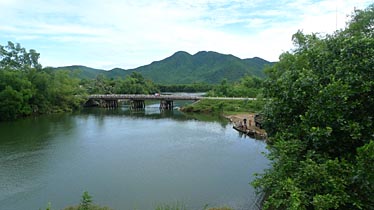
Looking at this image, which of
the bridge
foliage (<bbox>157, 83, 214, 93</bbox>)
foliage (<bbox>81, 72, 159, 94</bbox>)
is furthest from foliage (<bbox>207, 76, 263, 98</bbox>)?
foliage (<bbox>157, 83, 214, 93</bbox>)

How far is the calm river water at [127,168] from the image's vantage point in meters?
13.0

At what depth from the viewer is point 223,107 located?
48.0 meters

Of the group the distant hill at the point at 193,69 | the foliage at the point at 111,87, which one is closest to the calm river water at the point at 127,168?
the foliage at the point at 111,87

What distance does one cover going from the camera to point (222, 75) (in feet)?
449

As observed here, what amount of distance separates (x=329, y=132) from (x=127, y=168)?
43.7 feet

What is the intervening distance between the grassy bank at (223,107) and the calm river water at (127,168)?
15993 millimetres

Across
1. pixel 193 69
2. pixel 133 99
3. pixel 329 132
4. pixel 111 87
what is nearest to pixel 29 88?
pixel 133 99

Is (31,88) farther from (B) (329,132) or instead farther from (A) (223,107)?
(B) (329,132)

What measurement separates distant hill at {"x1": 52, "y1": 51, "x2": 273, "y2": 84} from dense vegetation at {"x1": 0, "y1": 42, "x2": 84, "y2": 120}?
78.5 metres

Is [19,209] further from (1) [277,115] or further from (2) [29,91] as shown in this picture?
(2) [29,91]

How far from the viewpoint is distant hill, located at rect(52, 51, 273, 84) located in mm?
136375

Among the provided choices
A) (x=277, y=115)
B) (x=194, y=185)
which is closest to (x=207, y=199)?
(x=194, y=185)

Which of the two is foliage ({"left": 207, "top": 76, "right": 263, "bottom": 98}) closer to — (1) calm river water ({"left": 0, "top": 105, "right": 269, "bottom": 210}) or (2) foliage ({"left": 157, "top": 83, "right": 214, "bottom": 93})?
(1) calm river water ({"left": 0, "top": 105, "right": 269, "bottom": 210})

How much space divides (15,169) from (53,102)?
35389 mm
